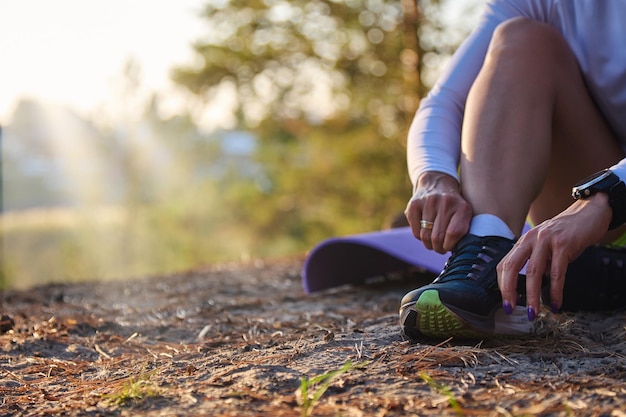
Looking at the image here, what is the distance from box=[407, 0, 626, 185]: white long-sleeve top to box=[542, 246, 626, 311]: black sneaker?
41 centimetres

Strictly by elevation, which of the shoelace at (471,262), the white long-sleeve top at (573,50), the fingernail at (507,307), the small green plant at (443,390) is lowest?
the small green plant at (443,390)

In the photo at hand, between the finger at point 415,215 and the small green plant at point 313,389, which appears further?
the finger at point 415,215

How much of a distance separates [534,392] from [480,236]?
49 cm

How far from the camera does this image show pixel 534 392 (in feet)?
3.66

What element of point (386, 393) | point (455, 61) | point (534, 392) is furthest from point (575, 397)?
point (455, 61)

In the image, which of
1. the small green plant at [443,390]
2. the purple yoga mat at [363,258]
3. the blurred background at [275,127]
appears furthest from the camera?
the blurred background at [275,127]

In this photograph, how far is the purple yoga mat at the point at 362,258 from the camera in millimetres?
2412

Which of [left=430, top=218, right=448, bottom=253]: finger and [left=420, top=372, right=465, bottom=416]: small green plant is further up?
[left=430, top=218, right=448, bottom=253]: finger

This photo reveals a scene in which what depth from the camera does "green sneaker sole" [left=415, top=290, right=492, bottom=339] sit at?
4.62 ft

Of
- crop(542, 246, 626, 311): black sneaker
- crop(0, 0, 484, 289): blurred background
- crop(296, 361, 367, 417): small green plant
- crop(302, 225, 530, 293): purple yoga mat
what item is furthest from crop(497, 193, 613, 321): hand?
crop(0, 0, 484, 289): blurred background

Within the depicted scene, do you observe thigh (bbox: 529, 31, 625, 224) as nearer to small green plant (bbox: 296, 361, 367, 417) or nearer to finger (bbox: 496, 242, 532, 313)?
finger (bbox: 496, 242, 532, 313)

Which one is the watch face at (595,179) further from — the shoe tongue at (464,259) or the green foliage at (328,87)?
the green foliage at (328,87)

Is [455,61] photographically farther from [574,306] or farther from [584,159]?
[574,306]

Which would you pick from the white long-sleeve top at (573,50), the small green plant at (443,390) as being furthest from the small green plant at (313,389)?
the white long-sleeve top at (573,50)
